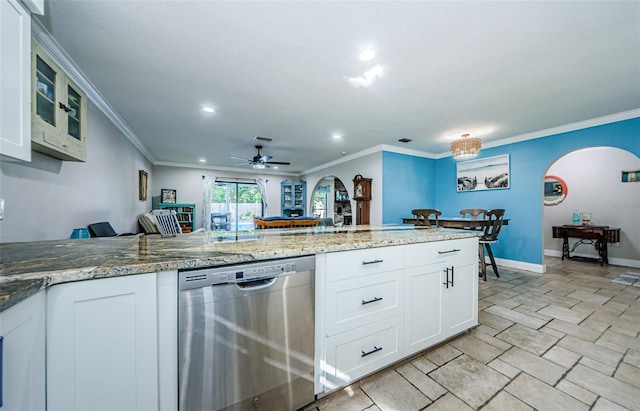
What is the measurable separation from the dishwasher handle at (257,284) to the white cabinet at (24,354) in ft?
1.98

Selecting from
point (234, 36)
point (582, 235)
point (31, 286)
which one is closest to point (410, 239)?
point (31, 286)

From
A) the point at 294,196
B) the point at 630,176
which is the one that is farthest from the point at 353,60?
the point at 294,196

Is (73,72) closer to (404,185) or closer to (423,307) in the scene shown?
(423,307)

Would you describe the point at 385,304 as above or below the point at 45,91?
below

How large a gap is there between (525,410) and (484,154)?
186 inches

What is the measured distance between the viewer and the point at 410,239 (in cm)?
156

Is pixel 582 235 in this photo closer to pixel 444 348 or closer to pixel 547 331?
pixel 547 331

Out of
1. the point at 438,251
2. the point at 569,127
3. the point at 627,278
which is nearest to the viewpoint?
the point at 438,251

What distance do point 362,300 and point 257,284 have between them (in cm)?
64

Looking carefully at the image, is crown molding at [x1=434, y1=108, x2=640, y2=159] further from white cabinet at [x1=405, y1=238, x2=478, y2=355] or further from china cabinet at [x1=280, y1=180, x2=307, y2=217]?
china cabinet at [x1=280, y1=180, x2=307, y2=217]

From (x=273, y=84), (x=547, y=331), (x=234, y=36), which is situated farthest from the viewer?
(x=273, y=84)

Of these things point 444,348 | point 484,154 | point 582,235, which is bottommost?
point 444,348

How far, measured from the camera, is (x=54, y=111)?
1.66 meters

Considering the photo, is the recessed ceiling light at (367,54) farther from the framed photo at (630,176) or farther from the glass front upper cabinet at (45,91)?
the framed photo at (630,176)
